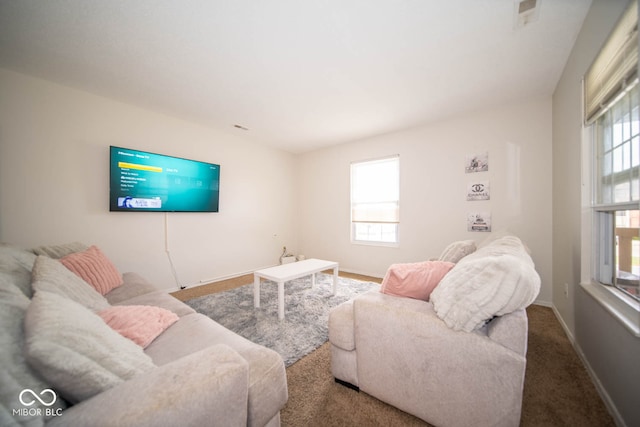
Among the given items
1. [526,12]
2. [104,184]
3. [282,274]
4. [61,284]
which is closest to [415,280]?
[282,274]

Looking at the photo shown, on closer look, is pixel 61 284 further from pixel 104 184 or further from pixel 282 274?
pixel 104 184

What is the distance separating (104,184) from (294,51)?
9.27ft

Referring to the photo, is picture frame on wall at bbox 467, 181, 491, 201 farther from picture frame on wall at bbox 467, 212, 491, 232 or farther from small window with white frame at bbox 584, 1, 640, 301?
small window with white frame at bbox 584, 1, 640, 301

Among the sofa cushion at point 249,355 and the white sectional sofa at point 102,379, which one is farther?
Result: the sofa cushion at point 249,355

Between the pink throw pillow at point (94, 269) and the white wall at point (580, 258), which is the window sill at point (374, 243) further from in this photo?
the pink throw pillow at point (94, 269)

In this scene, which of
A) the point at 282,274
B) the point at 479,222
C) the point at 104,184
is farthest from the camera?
the point at 479,222

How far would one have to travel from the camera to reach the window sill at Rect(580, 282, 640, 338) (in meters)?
1.15

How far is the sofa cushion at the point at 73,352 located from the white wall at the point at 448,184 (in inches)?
145

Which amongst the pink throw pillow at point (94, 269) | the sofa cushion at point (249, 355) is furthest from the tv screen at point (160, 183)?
the sofa cushion at point (249, 355)

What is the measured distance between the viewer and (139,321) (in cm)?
130

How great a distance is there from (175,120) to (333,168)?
9.23 ft

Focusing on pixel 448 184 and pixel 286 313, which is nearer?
pixel 286 313

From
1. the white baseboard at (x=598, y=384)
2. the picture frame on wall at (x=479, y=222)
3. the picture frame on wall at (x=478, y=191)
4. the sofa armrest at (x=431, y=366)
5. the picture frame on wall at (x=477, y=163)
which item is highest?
the picture frame on wall at (x=477, y=163)

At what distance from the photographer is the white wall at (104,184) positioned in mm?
2395
